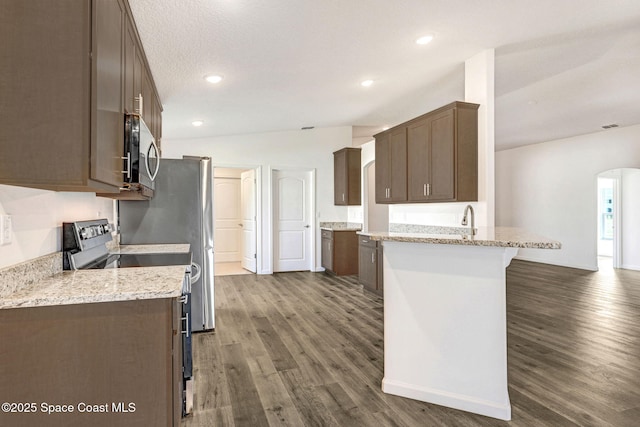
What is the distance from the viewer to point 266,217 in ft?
21.4

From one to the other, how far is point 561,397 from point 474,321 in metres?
0.83

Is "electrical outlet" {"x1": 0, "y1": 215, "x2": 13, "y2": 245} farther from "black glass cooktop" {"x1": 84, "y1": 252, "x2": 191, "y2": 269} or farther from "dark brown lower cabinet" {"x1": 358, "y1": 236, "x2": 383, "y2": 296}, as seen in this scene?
"dark brown lower cabinet" {"x1": 358, "y1": 236, "x2": 383, "y2": 296}

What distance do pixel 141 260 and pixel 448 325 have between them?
204 centimetres

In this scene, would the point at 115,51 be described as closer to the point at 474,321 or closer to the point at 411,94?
the point at 474,321

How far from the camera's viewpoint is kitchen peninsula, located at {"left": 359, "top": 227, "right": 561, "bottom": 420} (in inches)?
81.4

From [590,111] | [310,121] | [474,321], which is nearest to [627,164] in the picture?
[590,111]

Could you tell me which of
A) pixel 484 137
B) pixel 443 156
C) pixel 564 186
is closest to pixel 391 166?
pixel 443 156

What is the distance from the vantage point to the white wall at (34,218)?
1.42m

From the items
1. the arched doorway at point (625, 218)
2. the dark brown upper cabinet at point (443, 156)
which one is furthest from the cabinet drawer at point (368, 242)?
the arched doorway at point (625, 218)

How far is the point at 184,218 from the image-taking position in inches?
138

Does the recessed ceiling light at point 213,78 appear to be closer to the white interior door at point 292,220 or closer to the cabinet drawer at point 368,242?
the cabinet drawer at point 368,242

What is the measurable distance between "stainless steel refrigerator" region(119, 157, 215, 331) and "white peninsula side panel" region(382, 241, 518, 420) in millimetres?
1978

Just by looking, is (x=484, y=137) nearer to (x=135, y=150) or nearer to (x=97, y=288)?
(x=135, y=150)

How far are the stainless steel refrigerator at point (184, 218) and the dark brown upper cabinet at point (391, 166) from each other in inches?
91.3
